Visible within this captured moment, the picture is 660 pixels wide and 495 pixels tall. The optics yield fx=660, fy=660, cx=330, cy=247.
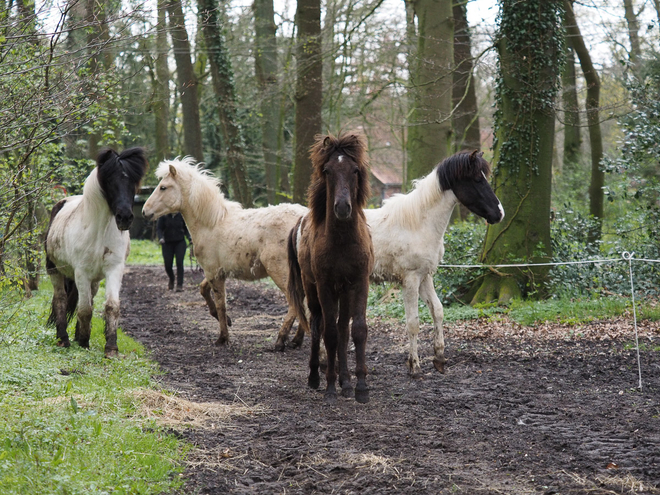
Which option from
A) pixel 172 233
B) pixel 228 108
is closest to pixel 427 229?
pixel 172 233

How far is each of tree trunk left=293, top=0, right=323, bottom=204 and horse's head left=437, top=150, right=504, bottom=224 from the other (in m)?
8.22

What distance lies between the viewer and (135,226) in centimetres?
3325

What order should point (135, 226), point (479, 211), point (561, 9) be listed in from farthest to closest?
point (135, 226)
point (561, 9)
point (479, 211)

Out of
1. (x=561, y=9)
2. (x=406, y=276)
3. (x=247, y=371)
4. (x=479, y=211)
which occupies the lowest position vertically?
(x=247, y=371)

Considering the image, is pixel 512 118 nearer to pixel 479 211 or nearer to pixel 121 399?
pixel 479 211

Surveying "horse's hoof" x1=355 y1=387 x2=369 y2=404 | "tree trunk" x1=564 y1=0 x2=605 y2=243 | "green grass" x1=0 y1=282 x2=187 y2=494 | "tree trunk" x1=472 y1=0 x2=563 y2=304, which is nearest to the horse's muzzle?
"horse's hoof" x1=355 y1=387 x2=369 y2=404

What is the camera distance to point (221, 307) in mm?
9414

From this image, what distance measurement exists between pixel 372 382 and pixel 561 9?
301 inches

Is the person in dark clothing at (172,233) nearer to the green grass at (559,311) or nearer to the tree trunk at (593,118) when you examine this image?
the green grass at (559,311)

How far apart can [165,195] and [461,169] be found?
14.6ft

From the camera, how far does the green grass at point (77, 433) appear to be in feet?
12.2

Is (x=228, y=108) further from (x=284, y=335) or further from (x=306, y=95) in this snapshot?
(x=284, y=335)

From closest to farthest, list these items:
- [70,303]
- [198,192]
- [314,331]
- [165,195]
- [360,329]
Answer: [360,329] < [314,331] < [70,303] < [165,195] < [198,192]

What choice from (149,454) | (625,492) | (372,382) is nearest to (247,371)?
(372,382)
